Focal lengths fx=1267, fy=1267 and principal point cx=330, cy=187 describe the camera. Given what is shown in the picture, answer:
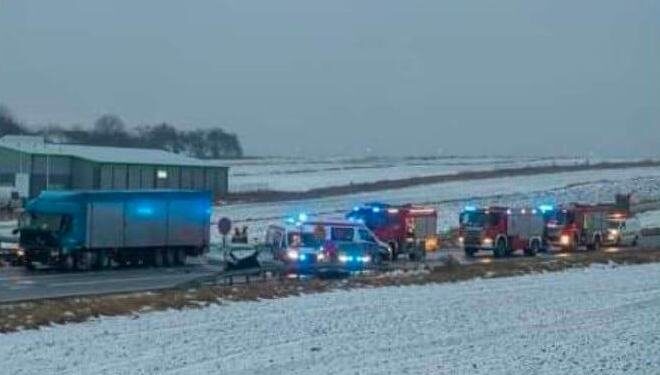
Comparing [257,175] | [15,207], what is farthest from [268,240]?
[257,175]

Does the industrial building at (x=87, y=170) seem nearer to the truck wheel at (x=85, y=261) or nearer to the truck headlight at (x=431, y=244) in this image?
the truck headlight at (x=431, y=244)

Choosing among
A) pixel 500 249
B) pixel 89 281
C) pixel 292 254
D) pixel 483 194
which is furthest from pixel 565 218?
pixel 483 194

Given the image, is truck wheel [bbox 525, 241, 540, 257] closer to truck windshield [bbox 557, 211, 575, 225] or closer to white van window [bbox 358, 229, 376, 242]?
truck windshield [bbox 557, 211, 575, 225]

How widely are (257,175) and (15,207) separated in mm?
52925

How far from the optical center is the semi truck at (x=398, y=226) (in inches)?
2135

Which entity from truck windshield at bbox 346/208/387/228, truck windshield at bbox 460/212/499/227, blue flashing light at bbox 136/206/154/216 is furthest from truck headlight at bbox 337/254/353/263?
truck windshield at bbox 460/212/499/227

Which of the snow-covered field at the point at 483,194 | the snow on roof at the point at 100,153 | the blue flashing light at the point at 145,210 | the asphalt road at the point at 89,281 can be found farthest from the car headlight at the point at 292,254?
the snow on roof at the point at 100,153

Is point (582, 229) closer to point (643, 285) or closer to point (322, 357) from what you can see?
point (643, 285)

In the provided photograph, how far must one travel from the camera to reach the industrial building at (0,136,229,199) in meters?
91.1

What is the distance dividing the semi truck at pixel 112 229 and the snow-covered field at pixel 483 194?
14.8 metres

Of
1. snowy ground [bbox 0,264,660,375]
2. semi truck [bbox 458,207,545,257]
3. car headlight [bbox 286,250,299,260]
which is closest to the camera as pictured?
snowy ground [bbox 0,264,660,375]

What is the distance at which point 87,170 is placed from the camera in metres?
92.0

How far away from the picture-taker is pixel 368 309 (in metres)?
28.9

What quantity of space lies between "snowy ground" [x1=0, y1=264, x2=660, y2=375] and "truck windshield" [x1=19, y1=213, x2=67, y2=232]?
15989 millimetres
